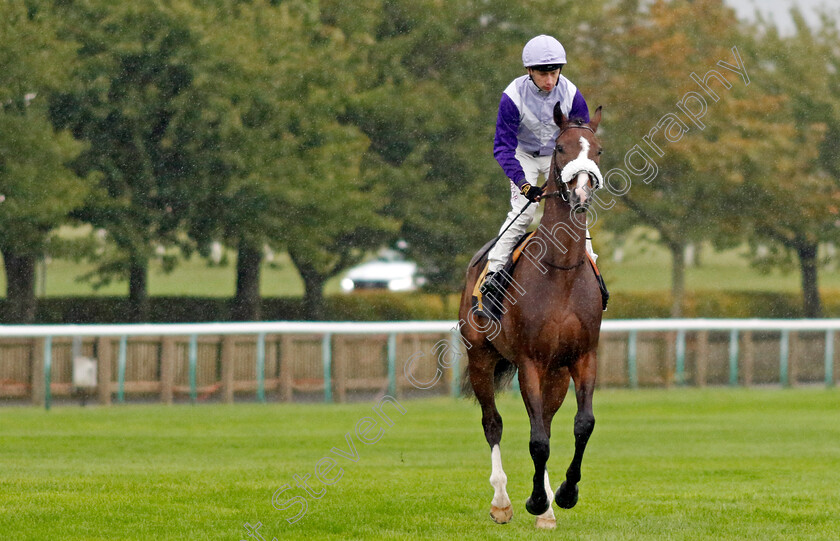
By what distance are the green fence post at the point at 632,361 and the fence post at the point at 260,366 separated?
662 centimetres

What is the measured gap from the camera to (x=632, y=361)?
23016 mm

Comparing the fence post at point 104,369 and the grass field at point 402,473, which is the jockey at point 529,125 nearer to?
the grass field at point 402,473

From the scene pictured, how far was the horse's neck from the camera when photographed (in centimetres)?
746

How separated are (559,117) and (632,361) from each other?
16.0 metres

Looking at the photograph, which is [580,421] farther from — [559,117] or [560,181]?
[559,117]

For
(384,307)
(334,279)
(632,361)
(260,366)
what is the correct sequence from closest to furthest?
(260,366) → (632,361) → (384,307) → (334,279)

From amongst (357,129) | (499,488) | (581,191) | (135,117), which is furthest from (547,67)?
(357,129)

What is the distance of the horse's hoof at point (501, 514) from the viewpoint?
25.3 feet

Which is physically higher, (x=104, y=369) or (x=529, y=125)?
(x=529, y=125)

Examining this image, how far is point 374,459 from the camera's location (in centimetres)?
1198

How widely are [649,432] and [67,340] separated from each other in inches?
364

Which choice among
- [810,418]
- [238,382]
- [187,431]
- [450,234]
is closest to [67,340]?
[238,382]

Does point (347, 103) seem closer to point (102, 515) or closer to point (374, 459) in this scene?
point (374, 459)

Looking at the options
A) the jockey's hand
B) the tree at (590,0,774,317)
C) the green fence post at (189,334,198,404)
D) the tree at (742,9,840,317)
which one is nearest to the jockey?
the jockey's hand
